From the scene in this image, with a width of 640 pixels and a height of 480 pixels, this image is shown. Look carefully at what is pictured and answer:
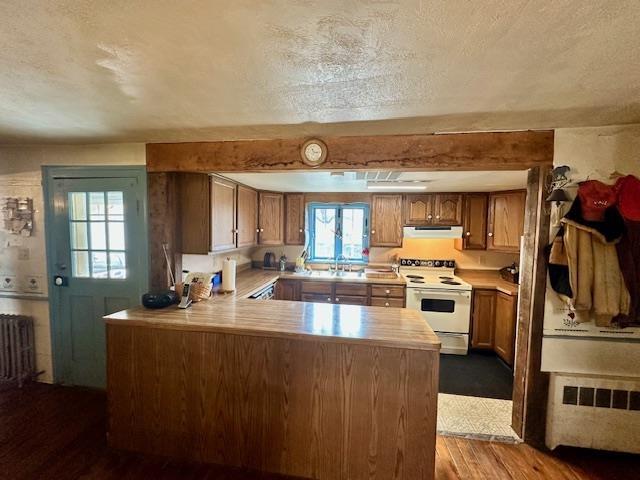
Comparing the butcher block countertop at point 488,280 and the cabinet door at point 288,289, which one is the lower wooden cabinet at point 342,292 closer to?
the cabinet door at point 288,289

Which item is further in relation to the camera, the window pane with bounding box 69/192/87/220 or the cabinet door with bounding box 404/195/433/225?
the cabinet door with bounding box 404/195/433/225

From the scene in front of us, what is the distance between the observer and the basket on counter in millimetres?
2219

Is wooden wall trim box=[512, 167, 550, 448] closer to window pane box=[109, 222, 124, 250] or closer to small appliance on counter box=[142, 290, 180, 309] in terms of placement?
small appliance on counter box=[142, 290, 180, 309]

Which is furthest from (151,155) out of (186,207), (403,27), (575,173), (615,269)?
(615,269)

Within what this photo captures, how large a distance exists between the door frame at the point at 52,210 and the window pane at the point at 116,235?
22 cm

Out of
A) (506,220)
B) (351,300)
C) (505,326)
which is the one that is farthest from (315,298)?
(506,220)

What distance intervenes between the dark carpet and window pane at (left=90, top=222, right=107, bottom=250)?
3465 millimetres

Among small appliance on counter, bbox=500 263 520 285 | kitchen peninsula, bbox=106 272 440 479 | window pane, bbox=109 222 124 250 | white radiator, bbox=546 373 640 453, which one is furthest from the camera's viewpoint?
small appliance on counter, bbox=500 263 520 285

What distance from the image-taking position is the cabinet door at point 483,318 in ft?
11.0

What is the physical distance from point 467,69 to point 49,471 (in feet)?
10.4

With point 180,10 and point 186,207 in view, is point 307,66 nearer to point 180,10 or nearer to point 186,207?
point 180,10

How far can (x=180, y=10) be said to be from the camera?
Answer: 82 cm

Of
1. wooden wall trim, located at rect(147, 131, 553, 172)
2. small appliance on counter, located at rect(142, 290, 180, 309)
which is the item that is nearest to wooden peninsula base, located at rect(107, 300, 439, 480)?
small appliance on counter, located at rect(142, 290, 180, 309)

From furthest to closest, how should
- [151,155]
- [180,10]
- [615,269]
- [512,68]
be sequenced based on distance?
[151,155]
[615,269]
[512,68]
[180,10]
